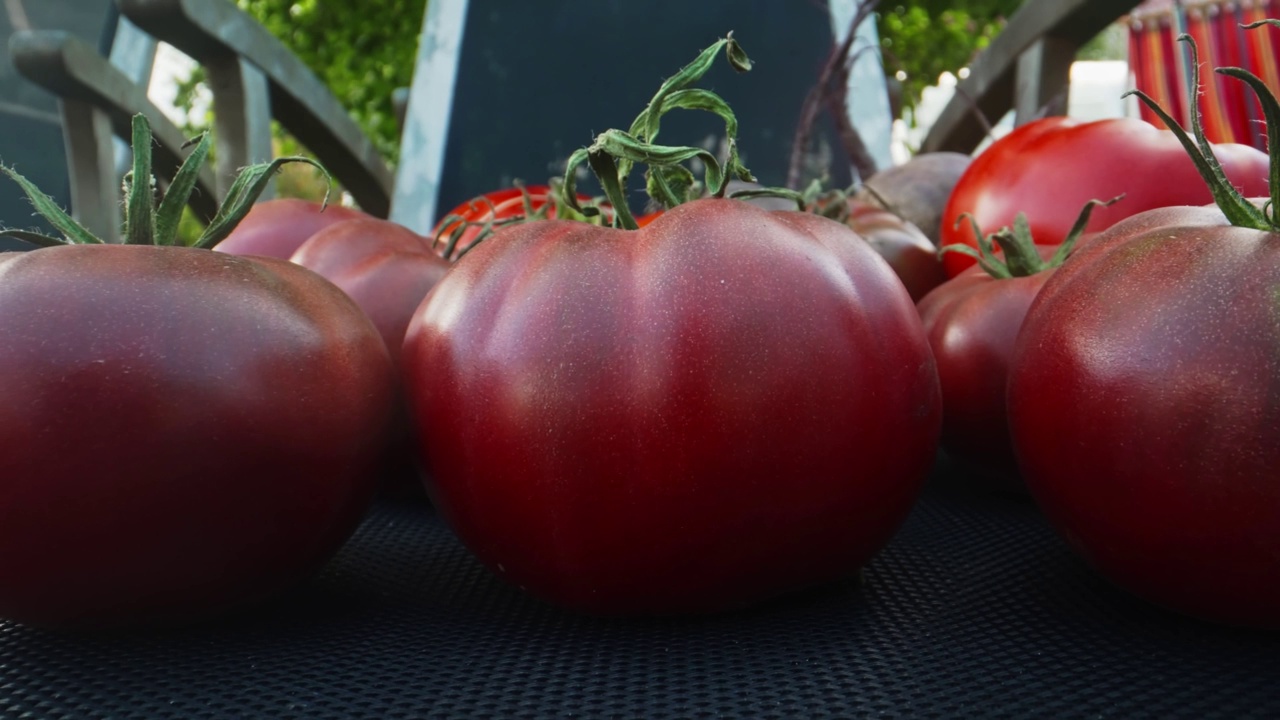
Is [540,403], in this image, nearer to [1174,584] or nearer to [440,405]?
[440,405]

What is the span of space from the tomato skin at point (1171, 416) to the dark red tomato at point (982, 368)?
198 millimetres

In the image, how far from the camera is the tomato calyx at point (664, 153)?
524 mm

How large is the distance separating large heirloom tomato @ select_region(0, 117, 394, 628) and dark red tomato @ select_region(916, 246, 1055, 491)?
42cm

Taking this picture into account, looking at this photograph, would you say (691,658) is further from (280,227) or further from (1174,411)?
(280,227)

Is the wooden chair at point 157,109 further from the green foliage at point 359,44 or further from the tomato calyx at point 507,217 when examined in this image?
the green foliage at point 359,44

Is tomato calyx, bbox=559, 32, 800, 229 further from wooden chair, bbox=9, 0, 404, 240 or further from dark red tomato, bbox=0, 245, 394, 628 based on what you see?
wooden chair, bbox=9, 0, 404, 240

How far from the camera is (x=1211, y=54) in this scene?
3.57m

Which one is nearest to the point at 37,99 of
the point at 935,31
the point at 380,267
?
the point at 380,267

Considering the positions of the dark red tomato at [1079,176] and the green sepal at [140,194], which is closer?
the green sepal at [140,194]

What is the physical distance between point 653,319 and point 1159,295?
235 mm

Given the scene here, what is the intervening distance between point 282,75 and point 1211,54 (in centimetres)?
326

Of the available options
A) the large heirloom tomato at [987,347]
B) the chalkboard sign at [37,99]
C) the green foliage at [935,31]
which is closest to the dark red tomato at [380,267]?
the large heirloom tomato at [987,347]

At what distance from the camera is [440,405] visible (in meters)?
0.53

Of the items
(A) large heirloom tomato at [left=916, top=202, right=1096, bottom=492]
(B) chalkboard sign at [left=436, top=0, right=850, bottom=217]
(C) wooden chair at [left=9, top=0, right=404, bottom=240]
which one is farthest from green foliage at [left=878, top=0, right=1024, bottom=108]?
(A) large heirloom tomato at [left=916, top=202, right=1096, bottom=492]
